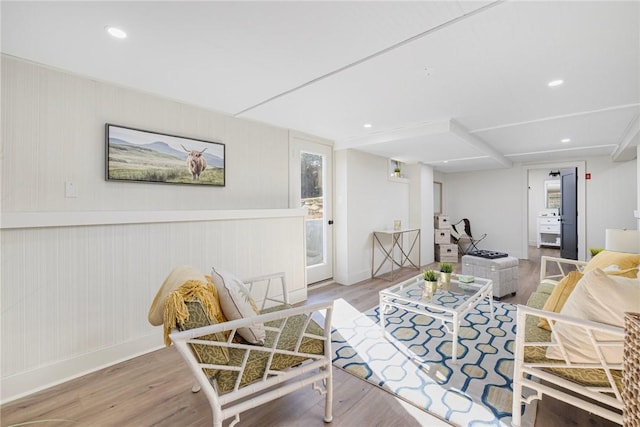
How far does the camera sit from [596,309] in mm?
1309

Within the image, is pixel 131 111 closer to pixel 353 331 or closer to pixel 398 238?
pixel 353 331

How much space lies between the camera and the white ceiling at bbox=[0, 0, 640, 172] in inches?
57.2

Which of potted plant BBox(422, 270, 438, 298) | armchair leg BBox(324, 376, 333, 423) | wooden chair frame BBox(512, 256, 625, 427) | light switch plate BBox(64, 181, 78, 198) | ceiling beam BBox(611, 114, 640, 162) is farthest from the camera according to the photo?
ceiling beam BBox(611, 114, 640, 162)

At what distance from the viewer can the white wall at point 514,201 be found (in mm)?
5234

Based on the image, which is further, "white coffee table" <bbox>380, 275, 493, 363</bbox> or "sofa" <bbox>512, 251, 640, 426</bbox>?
"white coffee table" <bbox>380, 275, 493, 363</bbox>

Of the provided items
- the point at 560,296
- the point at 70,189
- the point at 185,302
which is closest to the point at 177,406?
the point at 185,302

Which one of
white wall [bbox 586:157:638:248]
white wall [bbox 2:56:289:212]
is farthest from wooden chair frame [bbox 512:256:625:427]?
white wall [bbox 586:157:638:248]

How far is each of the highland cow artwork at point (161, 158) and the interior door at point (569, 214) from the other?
6.73 metres

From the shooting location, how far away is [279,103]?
8.91ft

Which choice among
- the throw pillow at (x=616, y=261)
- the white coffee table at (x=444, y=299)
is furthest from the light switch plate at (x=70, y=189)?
the throw pillow at (x=616, y=261)

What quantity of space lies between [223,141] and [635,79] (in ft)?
11.7

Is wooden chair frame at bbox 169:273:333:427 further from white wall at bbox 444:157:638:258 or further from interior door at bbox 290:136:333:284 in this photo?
white wall at bbox 444:157:638:258

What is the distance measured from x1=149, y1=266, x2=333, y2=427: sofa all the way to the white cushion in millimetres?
1172

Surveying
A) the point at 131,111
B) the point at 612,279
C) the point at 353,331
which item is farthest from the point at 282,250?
the point at 612,279
